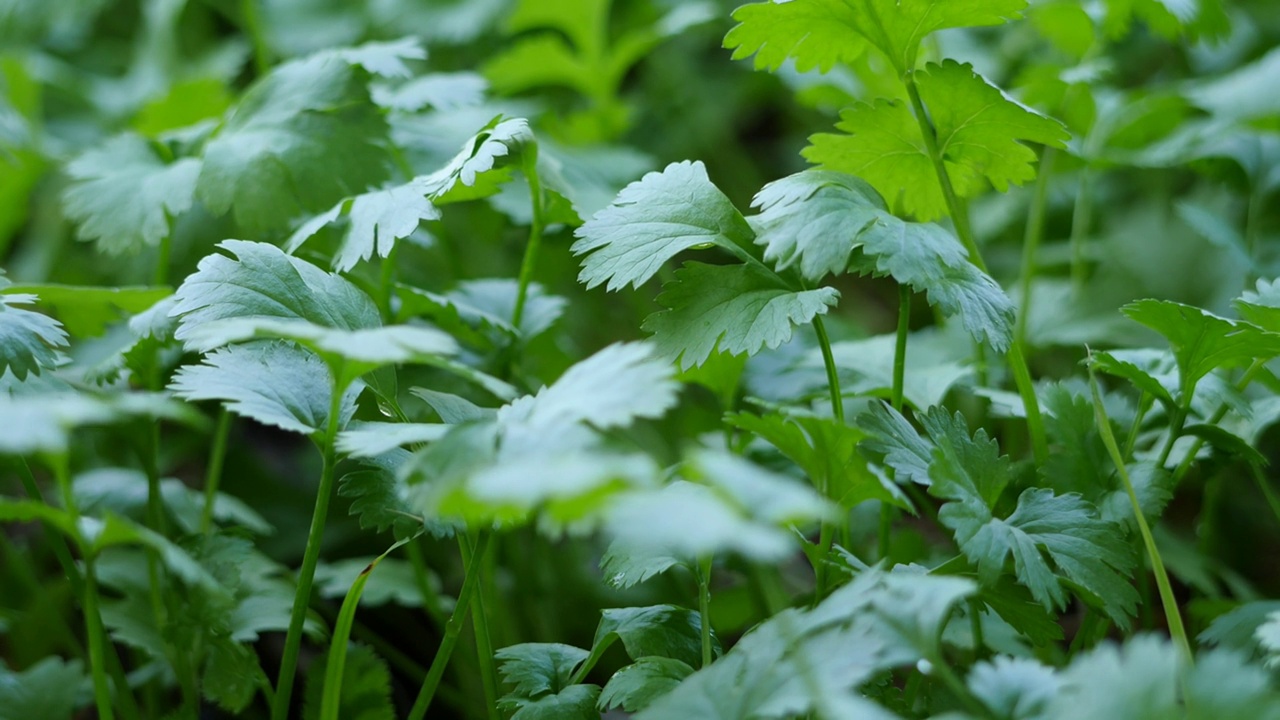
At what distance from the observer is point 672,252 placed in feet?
2.62

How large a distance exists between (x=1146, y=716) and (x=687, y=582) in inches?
27.1

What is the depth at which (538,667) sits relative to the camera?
816 millimetres

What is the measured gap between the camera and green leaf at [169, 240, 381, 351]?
773mm

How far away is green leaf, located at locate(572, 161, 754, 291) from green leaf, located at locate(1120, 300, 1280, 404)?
343mm

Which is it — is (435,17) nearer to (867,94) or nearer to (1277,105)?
(867,94)

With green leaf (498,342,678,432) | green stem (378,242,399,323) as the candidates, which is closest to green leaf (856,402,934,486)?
green leaf (498,342,678,432)

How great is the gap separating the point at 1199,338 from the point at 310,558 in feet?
2.42

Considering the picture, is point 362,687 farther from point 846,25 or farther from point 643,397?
point 846,25

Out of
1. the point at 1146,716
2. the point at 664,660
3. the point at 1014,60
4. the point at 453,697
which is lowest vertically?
the point at 453,697

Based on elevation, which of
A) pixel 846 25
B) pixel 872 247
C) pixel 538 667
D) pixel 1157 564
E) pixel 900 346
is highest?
pixel 846 25

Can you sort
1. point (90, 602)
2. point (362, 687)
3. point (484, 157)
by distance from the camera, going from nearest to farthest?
point (90, 602) → point (484, 157) → point (362, 687)

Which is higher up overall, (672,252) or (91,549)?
(672,252)

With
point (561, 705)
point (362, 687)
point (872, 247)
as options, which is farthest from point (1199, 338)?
point (362, 687)

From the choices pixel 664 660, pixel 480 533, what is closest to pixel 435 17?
pixel 480 533
